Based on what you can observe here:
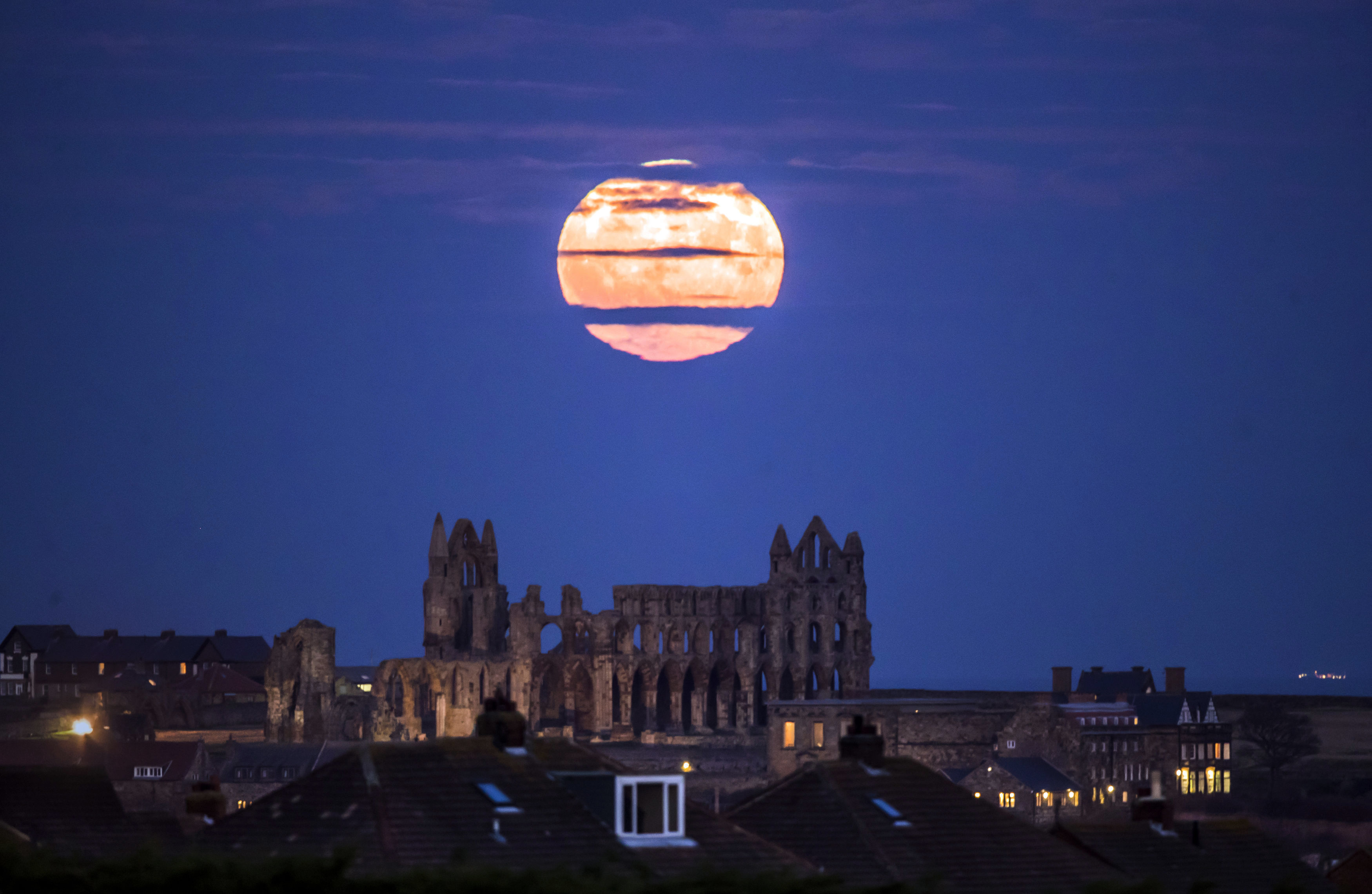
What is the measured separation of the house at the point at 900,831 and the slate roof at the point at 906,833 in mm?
18

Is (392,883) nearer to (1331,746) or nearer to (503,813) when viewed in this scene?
(503,813)

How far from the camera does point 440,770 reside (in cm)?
3450

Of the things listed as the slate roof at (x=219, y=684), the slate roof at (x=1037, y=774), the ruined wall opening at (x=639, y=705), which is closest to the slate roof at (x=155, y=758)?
the ruined wall opening at (x=639, y=705)

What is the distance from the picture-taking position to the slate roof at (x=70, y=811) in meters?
41.9

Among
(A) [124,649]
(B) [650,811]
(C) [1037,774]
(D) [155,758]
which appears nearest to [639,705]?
(D) [155,758]

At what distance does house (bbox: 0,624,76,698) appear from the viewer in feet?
621

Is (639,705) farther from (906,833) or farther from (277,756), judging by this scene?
(906,833)

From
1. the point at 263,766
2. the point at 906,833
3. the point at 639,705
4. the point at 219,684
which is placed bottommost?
the point at 906,833

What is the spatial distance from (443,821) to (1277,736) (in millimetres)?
121268

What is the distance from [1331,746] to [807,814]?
12864cm

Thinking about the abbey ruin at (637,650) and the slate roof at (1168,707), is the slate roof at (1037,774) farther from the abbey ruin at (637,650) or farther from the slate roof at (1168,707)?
the abbey ruin at (637,650)

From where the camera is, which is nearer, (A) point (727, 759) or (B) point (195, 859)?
(B) point (195, 859)

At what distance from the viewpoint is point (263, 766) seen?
4643 inches

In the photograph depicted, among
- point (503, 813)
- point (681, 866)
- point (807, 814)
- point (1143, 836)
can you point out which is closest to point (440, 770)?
point (503, 813)
